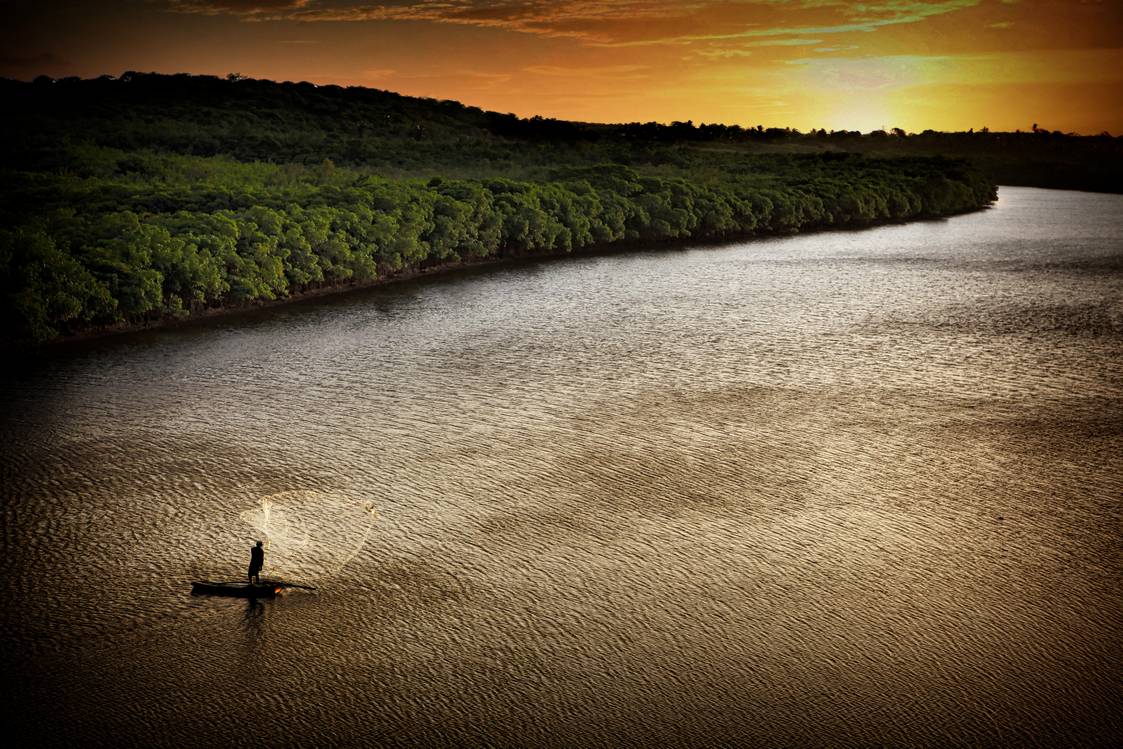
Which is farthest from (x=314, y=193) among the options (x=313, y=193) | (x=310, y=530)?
(x=310, y=530)

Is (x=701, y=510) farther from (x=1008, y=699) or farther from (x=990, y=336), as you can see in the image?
(x=990, y=336)

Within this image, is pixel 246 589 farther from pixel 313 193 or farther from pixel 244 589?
pixel 313 193

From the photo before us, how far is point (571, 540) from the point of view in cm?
2502

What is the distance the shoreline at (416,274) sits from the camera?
166ft

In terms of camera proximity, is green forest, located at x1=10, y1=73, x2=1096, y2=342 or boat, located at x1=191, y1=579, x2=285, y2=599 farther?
green forest, located at x1=10, y1=73, x2=1096, y2=342

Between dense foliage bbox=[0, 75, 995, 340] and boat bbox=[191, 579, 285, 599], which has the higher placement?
dense foliage bbox=[0, 75, 995, 340]

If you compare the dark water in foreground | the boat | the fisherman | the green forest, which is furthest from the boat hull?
the green forest

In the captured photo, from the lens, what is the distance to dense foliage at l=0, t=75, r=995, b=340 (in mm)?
52500

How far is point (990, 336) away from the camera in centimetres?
5116

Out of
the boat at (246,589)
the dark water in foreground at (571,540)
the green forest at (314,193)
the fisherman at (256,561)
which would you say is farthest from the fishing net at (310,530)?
the green forest at (314,193)

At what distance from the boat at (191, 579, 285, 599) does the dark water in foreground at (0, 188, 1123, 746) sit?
1.84ft

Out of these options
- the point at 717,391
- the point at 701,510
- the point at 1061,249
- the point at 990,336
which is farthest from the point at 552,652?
the point at 1061,249

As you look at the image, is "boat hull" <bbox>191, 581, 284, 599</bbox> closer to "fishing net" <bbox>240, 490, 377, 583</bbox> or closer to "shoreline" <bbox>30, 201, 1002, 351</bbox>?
"fishing net" <bbox>240, 490, 377, 583</bbox>

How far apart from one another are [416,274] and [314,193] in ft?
32.9
